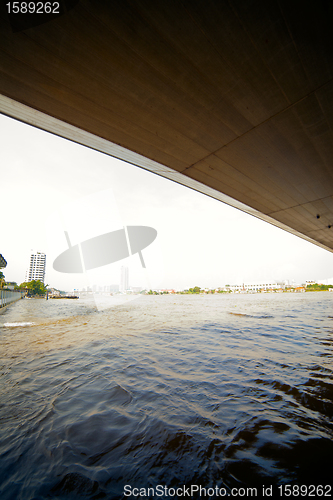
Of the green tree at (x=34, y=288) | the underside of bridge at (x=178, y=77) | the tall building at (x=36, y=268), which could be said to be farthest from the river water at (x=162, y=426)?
the tall building at (x=36, y=268)

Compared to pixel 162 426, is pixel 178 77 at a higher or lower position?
higher

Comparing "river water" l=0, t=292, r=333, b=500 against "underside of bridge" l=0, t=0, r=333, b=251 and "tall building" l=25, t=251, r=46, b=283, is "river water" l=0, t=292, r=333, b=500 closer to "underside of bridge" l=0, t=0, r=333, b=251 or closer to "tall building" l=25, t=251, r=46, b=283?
"underside of bridge" l=0, t=0, r=333, b=251

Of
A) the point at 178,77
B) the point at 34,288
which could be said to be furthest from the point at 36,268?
the point at 178,77

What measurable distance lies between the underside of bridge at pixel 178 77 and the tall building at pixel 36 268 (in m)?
202

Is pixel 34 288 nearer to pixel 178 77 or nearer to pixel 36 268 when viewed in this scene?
pixel 36 268

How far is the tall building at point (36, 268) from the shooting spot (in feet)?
568

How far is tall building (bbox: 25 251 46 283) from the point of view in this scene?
6817 inches

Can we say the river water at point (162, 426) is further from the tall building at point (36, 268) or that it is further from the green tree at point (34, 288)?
the tall building at point (36, 268)

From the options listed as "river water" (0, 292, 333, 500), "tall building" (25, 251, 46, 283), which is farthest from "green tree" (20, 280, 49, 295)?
"river water" (0, 292, 333, 500)

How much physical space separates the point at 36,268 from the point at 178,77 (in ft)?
677

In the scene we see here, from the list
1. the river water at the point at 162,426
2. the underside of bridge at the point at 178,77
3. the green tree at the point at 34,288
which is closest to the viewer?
the river water at the point at 162,426

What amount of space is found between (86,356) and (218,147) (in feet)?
24.3

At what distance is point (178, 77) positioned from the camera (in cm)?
370

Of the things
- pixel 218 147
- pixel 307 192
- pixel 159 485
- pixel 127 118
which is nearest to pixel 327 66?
pixel 218 147
